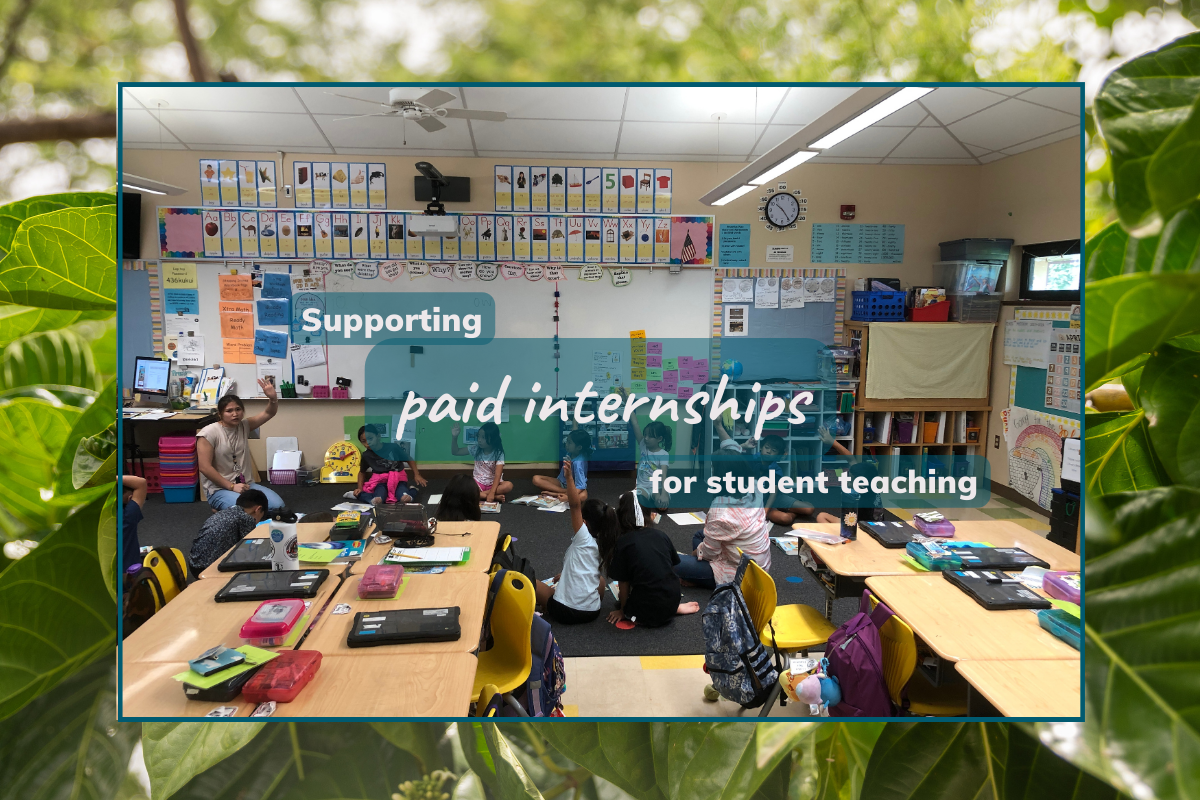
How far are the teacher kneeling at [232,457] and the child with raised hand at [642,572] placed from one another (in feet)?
1.22

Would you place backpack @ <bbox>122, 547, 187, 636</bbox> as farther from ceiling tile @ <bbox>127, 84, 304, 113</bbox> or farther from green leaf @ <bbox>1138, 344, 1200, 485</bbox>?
green leaf @ <bbox>1138, 344, 1200, 485</bbox>

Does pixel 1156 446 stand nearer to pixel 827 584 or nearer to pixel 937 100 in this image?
pixel 937 100

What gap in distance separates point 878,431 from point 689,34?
420mm

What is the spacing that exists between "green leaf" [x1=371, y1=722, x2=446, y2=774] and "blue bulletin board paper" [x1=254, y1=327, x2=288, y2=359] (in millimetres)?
363

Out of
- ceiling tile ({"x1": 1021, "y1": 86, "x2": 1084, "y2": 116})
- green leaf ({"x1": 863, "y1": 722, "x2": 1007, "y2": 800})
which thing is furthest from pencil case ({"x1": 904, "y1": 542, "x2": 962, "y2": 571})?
ceiling tile ({"x1": 1021, "y1": 86, "x2": 1084, "y2": 116})

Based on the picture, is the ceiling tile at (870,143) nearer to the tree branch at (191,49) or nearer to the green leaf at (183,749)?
the tree branch at (191,49)

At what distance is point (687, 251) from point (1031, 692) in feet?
1.82

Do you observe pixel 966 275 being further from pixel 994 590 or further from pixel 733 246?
pixel 994 590

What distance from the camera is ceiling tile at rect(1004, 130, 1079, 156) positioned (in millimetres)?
505

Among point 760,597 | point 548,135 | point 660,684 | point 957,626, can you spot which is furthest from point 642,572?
point 548,135

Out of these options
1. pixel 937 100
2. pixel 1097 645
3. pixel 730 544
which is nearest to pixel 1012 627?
pixel 1097 645

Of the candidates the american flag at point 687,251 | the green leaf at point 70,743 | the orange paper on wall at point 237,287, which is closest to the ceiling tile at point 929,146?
the american flag at point 687,251

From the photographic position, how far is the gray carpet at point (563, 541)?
0.58 m

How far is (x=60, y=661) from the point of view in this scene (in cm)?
49
